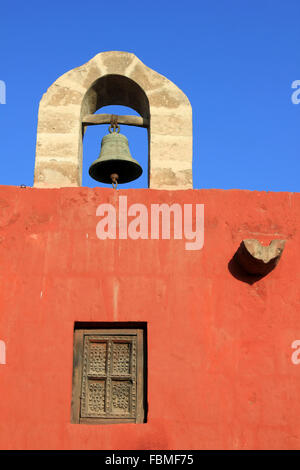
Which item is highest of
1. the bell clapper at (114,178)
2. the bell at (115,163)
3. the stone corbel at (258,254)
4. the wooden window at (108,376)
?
the bell at (115,163)

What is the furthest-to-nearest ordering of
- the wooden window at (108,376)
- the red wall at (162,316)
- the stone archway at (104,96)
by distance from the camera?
the stone archway at (104,96), the wooden window at (108,376), the red wall at (162,316)

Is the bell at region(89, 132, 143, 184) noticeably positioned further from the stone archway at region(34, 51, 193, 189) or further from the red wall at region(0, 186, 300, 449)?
the red wall at region(0, 186, 300, 449)

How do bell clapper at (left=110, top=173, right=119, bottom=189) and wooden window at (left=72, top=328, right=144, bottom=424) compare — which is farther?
bell clapper at (left=110, top=173, right=119, bottom=189)

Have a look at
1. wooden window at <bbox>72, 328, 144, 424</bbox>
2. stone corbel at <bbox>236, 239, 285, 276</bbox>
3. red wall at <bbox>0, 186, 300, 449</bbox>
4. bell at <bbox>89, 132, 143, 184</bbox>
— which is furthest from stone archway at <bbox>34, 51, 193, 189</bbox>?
wooden window at <bbox>72, 328, 144, 424</bbox>

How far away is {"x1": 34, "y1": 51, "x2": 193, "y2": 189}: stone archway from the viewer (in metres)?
4.41

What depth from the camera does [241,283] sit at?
151 inches

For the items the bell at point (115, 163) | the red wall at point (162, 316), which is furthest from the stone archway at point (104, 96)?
the red wall at point (162, 316)

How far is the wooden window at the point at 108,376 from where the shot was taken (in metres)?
3.58

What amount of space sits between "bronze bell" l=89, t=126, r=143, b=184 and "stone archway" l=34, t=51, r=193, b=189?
0.64 feet

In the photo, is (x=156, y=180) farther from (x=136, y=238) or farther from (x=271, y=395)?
(x=271, y=395)

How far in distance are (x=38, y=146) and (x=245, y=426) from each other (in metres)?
2.79

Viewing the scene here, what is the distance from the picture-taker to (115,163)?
15.5ft

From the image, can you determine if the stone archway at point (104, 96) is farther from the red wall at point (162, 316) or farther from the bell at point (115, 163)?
the red wall at point (162, 316)

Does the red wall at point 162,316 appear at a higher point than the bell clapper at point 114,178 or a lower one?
lower
